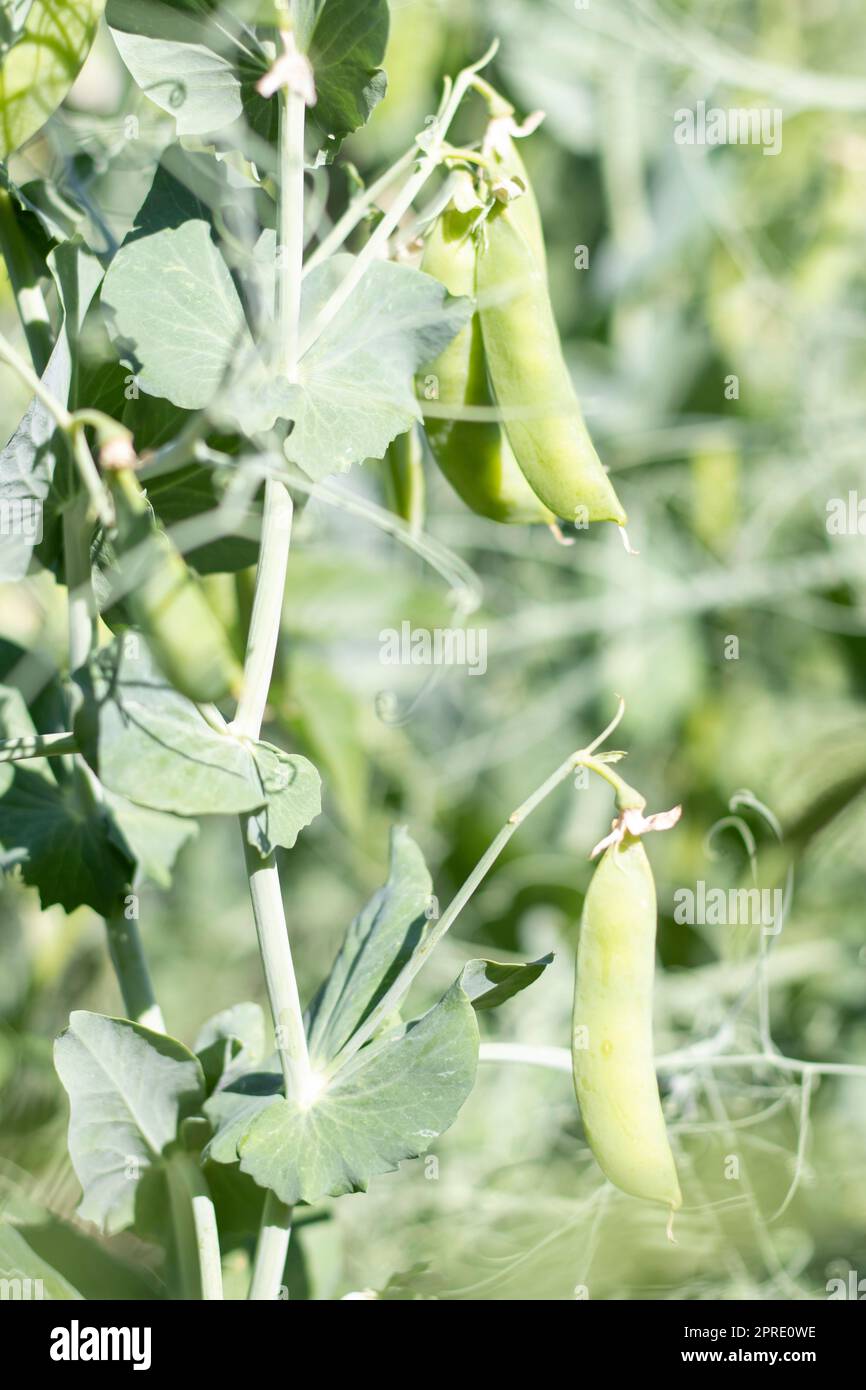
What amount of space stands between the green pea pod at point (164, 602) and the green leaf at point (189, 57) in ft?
0.47

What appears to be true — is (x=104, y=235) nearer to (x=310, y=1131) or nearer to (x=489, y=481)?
(x=489, y=481)

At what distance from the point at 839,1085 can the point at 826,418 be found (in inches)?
23.8

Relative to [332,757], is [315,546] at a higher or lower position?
higher

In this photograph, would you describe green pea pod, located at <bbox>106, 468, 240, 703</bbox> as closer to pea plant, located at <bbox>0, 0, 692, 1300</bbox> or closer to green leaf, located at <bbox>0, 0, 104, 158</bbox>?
pea plant, located at <bbox>0, 0, 692, 1300</bbox>

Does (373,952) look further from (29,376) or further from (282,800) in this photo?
A: (29,376)

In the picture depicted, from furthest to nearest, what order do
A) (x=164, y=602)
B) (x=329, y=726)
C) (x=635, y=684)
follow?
1. (x=635, y=684)
2. (x=329, y=726)
3. (x=164, y=602)

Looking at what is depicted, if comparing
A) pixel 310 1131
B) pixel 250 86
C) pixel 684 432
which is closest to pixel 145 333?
pixel 250 86

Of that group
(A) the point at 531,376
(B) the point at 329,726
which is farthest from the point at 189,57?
(B) the point at 329,726

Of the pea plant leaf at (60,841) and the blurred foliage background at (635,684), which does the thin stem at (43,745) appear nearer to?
the pea plant leaf at (60,841)

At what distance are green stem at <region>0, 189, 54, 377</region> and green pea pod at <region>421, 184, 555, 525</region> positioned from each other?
130 millimetres

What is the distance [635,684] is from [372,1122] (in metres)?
0.90

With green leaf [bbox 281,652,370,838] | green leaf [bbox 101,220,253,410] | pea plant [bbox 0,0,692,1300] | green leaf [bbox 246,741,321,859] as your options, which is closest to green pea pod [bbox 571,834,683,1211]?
pea plant [bbox 0,0,692,1300]

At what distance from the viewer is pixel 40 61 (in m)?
0.37

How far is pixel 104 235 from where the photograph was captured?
0.45 m
